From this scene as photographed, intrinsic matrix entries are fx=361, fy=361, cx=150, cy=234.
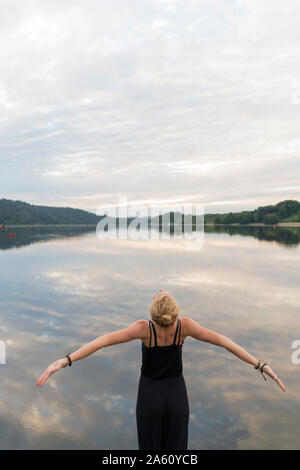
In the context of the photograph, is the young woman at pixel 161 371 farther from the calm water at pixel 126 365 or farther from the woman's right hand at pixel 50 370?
the calm water at pixel 126 365

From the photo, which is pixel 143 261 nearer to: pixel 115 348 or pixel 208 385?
pixel 115 348

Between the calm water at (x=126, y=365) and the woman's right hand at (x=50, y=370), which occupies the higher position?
the woman's right hand at (x=50, y=370)

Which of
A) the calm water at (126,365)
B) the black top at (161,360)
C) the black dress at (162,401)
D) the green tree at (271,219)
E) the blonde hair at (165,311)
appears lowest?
the calm water at (126,365)

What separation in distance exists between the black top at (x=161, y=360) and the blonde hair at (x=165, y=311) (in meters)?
0.16

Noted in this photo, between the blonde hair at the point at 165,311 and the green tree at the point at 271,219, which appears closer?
the blonde hair at the point at 165,311

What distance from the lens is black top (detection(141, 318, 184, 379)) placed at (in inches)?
143

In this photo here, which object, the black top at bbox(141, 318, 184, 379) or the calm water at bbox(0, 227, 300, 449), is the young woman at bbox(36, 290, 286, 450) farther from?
the calm water at bbox(0, 227, 300, 449)

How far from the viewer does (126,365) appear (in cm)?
861

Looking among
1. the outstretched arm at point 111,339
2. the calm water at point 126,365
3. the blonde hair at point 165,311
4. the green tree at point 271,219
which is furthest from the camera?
the green tree at point 271,219

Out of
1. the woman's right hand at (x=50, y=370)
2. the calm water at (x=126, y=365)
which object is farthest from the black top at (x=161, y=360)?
the calm water at (x=126, y=365)

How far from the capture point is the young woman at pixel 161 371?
140 inches
